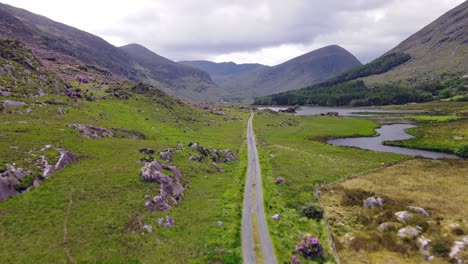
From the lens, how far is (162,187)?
4656 cm

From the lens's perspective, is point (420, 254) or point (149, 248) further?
point (420, 254)

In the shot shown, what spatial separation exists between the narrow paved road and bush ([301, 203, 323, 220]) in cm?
745

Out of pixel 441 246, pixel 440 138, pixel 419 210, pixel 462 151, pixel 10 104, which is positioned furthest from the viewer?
pixel 440 138

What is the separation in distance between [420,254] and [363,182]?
2885cm

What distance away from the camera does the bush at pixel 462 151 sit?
83.6m

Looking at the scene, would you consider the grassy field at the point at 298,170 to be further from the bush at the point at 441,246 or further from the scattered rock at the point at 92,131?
the scattered rock at the point at 92,131

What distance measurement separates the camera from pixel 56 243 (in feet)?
99.9

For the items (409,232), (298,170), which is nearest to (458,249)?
(409,232)

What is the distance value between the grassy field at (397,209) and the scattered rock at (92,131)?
55838 millimetres

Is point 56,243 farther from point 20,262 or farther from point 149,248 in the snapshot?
Answer: point 149,248

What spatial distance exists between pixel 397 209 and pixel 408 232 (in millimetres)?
8279

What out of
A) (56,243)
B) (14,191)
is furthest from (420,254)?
(14,191)

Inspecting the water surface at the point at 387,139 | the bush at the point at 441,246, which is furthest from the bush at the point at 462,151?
the bush at the point at 441,246

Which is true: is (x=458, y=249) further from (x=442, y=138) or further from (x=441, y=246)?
(x=442, y=138)
